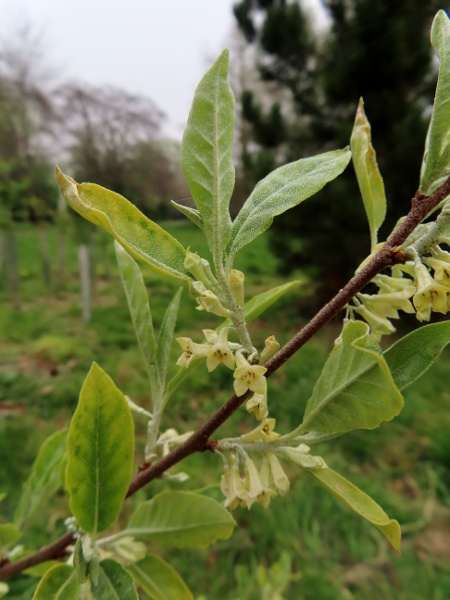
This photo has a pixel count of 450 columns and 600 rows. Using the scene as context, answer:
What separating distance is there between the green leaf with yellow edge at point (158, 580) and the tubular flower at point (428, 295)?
34cm

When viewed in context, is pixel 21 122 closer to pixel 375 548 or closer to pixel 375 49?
pixel 375 49

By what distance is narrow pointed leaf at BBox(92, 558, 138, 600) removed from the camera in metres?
0.32

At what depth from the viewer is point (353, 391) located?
279 millimetres

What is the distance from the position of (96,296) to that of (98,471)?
3999 millimetres

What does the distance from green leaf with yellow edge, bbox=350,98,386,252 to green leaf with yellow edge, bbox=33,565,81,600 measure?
13.0 inches

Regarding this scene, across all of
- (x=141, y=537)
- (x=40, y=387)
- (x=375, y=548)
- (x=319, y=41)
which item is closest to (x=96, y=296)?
(x=40, y=387)

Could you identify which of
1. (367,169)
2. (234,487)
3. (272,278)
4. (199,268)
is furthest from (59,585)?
(272,278)

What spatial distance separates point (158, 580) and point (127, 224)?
354 millimetres


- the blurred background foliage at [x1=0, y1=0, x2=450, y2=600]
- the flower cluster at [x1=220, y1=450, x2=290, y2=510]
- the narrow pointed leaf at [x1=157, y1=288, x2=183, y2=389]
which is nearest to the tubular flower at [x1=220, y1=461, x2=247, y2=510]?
the flower cluster at [x1=220, y1=450, x2=290, y2=510]

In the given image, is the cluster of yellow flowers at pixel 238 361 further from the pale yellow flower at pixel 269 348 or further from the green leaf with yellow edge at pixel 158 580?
the green leaf with yellow edge at pixel 158 580

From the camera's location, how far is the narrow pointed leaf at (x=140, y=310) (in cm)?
42

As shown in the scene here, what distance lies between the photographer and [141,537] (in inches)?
17.7

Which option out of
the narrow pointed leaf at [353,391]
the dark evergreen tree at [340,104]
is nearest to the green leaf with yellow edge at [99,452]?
the narrow pointed leaf at [353,391]

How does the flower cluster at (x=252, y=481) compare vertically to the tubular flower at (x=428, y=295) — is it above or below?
below
